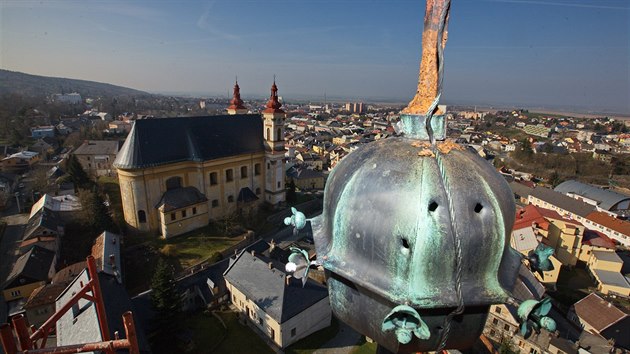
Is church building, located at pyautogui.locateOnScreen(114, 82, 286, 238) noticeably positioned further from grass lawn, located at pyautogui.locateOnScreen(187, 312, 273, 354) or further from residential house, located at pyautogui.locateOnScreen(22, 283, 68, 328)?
grass lawn, located at pyautogui.locateOnScreen(187, 312, 273, 354)

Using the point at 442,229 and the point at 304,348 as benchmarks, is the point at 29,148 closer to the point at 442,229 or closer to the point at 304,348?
the point at 304,348

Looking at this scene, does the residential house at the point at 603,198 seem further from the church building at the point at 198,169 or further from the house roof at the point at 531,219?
the church building at the point at 198,169

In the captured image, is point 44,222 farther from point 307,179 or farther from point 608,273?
point 608,273

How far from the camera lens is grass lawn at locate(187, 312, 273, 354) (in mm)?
19547

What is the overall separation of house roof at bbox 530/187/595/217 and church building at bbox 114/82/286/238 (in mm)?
37031

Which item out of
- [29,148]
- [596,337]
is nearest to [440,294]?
[596,337]

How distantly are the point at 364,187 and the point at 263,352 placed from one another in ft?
65.3

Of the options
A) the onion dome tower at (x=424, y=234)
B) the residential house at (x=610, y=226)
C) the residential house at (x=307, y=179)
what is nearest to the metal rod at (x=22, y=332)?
the onion dome tower at (x=424, y=234)

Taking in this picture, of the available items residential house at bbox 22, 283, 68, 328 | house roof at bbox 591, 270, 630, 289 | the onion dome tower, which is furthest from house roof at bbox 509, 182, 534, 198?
residential house at bbox 22, 283, 68, 328

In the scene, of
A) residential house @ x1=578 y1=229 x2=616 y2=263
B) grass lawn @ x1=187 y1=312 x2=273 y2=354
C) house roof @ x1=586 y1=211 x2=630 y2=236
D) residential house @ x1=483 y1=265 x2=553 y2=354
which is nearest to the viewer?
grass lawn @ x1=187 y1=312 x2=273 y2=354

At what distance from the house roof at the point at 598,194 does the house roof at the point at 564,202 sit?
4.42 meters

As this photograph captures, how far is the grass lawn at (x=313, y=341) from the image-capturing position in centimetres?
1997

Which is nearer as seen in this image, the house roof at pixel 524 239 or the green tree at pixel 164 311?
the green tree at pixel 164 311

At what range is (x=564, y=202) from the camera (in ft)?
145
